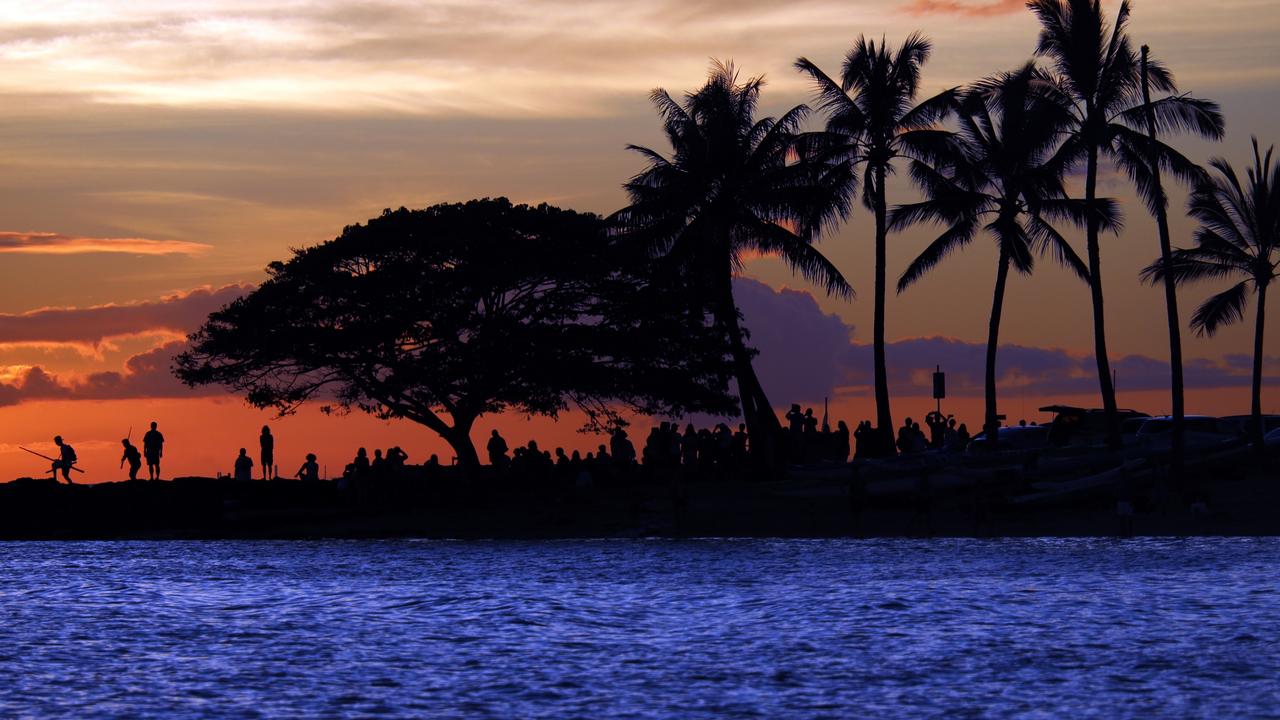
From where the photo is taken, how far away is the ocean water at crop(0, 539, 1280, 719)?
16.6 metres

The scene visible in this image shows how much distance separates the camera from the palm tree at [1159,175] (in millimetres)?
40188

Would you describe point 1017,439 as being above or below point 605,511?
above

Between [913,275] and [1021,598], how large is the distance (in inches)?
998

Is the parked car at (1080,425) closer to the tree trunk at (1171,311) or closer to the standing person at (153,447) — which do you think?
the tree trunk at (1171,311)

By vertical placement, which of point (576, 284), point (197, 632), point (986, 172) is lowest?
point (197, 632)

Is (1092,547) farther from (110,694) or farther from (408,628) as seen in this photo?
(110,694)

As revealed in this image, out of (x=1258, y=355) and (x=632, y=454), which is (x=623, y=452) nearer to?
(x=632, y=454)

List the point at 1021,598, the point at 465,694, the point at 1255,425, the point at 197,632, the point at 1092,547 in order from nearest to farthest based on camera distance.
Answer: the point at 465,694 → the point at 197,632 → the point at 1021,598 → the point at 1092,547 → the point at 1255,425

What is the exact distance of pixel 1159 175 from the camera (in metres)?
41.0

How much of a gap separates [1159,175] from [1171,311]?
3.65 m

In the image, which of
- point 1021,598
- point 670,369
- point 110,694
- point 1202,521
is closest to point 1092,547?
point 1202,521

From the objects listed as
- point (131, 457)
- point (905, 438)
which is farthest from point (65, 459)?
point (905, 438)

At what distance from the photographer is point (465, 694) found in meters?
17.2

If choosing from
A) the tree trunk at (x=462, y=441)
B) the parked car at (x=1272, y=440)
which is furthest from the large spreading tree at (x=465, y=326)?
the parked car at (x=1272, y=440)
